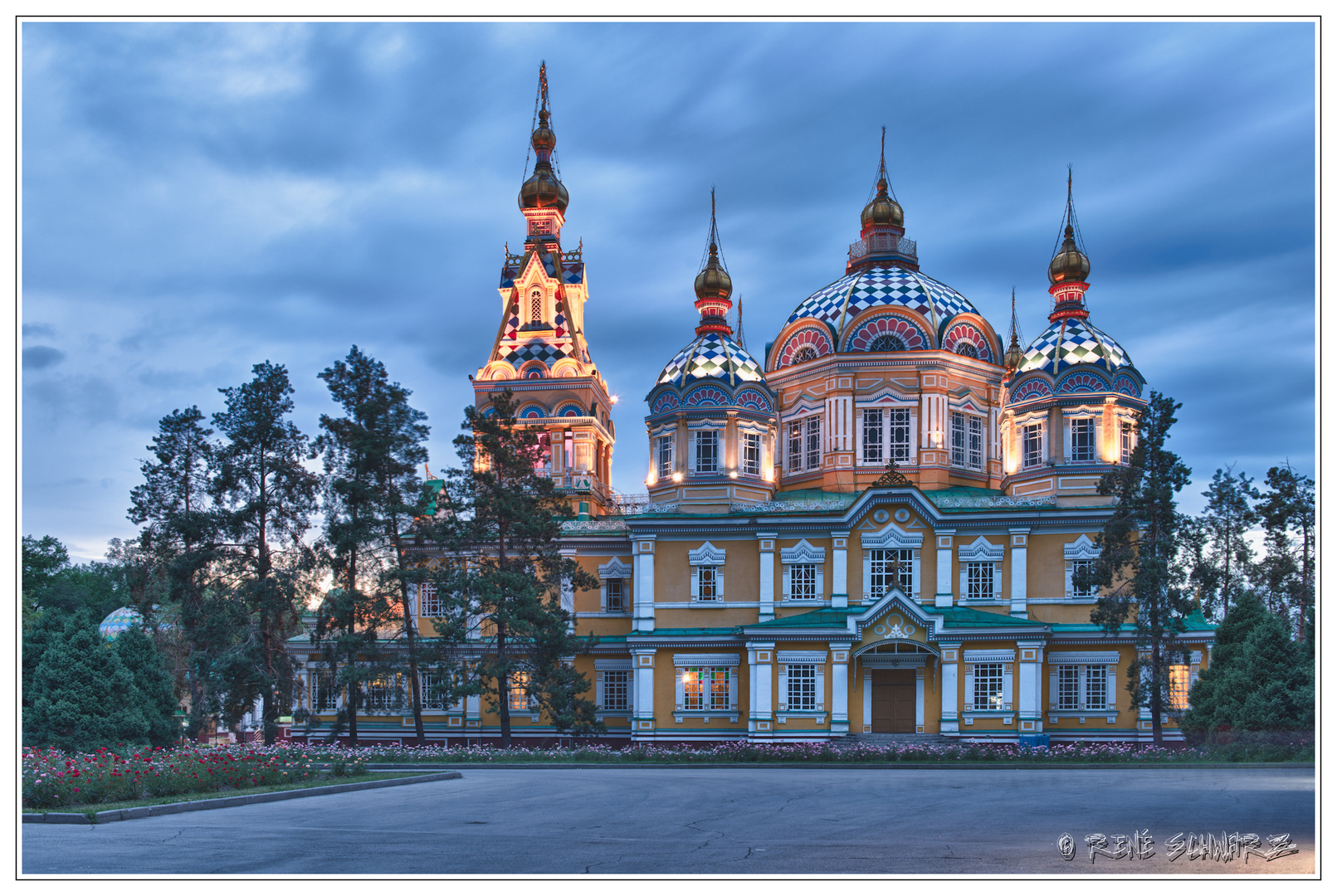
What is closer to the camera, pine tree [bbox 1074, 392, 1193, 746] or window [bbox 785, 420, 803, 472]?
pine tree [bbox 1074, 392, 1193, 746]

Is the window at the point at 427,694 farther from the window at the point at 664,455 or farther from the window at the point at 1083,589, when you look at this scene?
the window at the point at 1083,589

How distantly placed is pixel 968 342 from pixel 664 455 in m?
12.4

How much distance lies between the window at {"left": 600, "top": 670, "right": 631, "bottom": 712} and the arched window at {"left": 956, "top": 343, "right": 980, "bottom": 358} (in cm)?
1707

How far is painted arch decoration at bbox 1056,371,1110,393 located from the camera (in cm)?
3922

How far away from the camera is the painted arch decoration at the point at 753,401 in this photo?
41366 mm

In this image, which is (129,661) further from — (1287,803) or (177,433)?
(1287,803)

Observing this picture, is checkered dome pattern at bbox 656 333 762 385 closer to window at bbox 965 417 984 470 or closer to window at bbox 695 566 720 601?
window at bbox 695 566 720 601

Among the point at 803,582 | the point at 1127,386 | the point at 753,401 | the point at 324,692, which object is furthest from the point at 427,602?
the point at 1127,386

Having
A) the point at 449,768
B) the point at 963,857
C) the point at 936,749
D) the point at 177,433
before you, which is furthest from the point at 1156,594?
the point at 177,433

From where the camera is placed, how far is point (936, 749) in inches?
1250

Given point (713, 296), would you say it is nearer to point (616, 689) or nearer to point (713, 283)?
point (713, 283)

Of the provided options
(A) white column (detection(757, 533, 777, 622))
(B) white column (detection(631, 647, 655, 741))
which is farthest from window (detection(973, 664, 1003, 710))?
(B) white column (detection(631, 647, 655, 741))

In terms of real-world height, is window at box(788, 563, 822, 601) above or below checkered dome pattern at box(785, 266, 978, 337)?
below

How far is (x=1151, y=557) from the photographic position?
1313 inches
